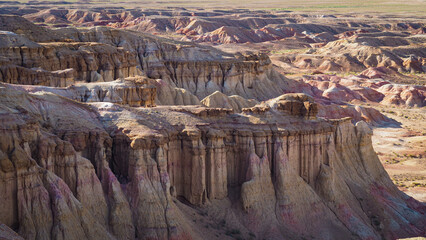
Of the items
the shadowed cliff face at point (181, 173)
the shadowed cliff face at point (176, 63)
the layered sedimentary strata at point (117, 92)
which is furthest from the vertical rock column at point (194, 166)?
the shadowed cliff face at point (176, 63)

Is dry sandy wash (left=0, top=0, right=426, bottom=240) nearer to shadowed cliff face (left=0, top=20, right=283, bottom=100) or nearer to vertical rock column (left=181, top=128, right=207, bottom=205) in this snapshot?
vertical rock column (left=181, top=128, right=207, bottom=205)

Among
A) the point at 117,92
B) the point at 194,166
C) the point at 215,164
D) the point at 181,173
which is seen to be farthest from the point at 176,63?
the point at 194,166

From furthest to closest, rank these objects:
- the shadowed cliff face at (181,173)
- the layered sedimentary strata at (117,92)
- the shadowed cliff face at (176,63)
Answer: the shadowed cliff face at (176,63) → the layered sedimentary strata at (117,92) → the shadowed cliff face at (181,173)

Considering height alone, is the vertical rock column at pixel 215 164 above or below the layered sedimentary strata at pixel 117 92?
below

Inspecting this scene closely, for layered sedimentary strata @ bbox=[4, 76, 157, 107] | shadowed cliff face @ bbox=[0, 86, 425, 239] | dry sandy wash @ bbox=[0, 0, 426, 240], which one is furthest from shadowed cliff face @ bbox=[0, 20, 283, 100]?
shadowed cliff face @ bbox=[0, 86, 425, 239]

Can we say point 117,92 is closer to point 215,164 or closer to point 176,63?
point 215,164

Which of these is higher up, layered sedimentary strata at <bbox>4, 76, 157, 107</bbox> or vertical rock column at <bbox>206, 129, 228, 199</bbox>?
layered sedimentary strata at <bbox>4, 76, 157, 107</bbox>

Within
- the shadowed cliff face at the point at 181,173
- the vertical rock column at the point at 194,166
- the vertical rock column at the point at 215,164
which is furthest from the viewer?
the vertical rock column at the point at 215,164

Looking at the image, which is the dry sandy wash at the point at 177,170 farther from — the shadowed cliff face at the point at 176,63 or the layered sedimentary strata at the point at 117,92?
the shadowed cliff face at the point at 176,63

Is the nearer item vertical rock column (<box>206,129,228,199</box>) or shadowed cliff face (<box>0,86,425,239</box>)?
shadowed cliff face (<box>0,86,425,239</box>)
